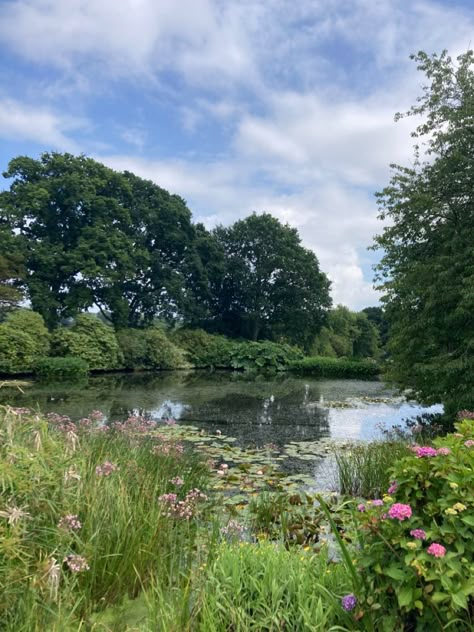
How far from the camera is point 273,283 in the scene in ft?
119

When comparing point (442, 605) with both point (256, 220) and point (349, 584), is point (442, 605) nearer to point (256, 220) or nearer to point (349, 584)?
point (349, 584)

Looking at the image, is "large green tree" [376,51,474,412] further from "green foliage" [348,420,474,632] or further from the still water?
"green foliage" [348,420,474,632]

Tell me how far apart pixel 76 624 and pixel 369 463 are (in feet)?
11.3

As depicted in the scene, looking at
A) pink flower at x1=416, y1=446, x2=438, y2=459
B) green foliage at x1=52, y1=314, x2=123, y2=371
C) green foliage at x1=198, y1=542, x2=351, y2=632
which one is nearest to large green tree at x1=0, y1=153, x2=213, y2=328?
green foliage at x1=52, y1=314, x2=123, y2=371

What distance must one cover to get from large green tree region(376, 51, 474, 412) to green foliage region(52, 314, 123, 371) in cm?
1608

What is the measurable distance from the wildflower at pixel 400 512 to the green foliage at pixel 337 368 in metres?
21.6

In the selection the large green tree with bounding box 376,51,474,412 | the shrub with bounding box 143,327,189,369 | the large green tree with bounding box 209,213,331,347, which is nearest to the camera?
the large green tree with bounding box 376,51,474,412

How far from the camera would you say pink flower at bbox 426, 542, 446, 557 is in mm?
1473

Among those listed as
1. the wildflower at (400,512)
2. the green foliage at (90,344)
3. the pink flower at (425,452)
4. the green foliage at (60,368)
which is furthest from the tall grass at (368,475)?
the green foliage at (90,344)

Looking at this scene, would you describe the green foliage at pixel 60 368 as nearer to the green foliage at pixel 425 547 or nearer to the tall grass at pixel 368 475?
Result: the tall grass at pixel 368 475

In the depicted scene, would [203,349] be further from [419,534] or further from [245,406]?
[419,534]

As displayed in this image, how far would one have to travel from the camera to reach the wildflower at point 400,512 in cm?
158

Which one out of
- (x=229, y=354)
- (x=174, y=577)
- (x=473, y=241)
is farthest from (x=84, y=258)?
(x=174, y=577)

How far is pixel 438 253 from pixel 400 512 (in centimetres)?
731
